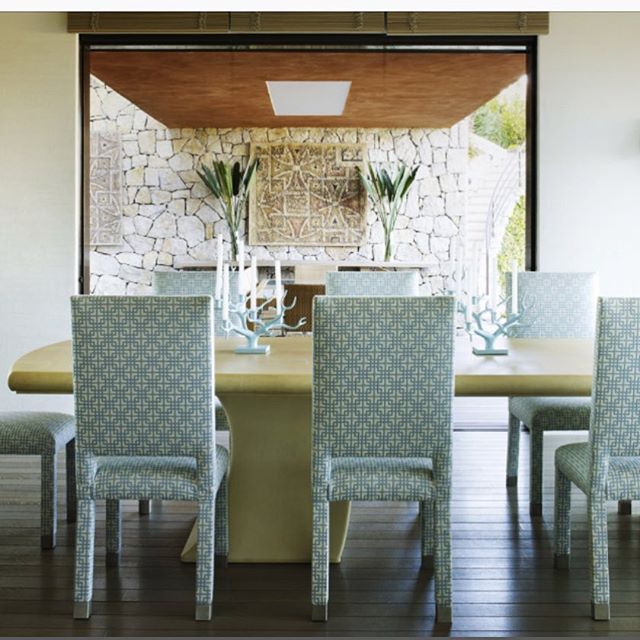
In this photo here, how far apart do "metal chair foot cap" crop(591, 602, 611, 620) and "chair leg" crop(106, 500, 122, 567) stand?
148 centimetres

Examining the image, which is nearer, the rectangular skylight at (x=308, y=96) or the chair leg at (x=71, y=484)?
the chair leg at (x=71, y=484)

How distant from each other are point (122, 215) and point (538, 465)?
21.4 feet

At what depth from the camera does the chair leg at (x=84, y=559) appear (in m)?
2.05

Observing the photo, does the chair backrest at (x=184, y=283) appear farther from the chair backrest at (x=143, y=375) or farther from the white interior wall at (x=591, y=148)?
the white interior wall at (x=591, y=148)

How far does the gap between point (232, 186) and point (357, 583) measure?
642 cm

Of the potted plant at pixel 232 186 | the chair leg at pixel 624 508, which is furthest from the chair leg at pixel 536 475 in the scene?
the potted plant at pixel 232 186

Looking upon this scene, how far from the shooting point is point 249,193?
8570 millimetres

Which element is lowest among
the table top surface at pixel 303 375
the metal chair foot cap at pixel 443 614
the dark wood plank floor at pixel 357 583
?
the dark wood plank floor at pixel 357 583

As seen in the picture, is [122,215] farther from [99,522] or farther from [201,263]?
[99,522]

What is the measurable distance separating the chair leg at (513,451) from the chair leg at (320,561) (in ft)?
5.25

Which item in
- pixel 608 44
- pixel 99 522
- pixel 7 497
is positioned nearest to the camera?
pixel 99 522

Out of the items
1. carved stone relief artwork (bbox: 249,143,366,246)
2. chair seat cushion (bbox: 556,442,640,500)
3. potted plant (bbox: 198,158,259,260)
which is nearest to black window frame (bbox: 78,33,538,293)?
chair seat cushion (bbox: 556,442,640,500)

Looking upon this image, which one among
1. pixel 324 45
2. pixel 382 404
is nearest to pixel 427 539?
pixel 382 404
